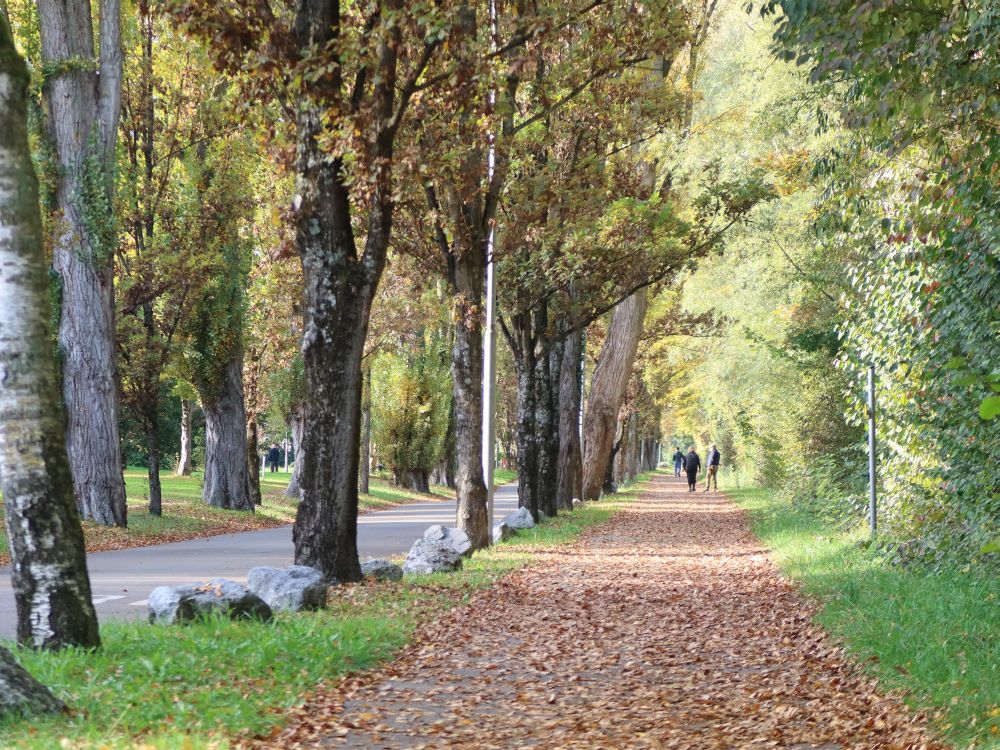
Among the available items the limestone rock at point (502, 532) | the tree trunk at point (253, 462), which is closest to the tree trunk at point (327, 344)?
the limestone rock at point (502, 532)

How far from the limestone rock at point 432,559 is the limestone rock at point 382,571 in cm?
107

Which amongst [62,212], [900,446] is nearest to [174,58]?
[62,212]

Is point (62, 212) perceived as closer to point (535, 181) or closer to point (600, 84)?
point (535, 181)

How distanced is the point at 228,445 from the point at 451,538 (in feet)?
47.6

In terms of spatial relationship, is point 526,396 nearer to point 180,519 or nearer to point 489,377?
point 489,377

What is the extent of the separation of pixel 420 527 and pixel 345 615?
16.9 metres

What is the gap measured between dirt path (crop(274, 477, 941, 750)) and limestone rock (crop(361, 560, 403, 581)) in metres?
1.31

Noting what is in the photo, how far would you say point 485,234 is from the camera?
1792 cm

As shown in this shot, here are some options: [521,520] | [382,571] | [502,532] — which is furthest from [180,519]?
[382,571]

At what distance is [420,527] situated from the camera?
27219 mm

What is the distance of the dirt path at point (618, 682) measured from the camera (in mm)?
6488

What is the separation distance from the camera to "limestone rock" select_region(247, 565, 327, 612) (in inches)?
412

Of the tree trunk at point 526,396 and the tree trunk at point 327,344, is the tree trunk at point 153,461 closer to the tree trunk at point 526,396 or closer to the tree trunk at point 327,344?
the tree trunk at point 526,396

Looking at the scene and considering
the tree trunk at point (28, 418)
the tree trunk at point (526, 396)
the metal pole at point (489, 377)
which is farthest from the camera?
the tree trunk at point (526, 396)
